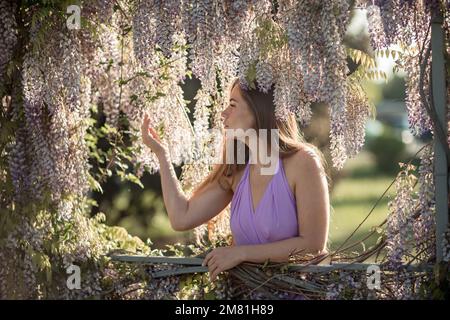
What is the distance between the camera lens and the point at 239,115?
4023 millimetres

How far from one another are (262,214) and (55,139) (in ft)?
3.80

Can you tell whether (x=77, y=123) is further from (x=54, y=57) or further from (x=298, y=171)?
(x=298, y=171)

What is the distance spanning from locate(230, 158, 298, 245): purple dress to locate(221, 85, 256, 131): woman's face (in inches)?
8.5

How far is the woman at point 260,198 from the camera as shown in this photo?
3.82 m

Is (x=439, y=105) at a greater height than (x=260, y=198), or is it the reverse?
(x=439, y=105)

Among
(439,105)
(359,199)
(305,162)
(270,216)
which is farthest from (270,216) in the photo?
(359,199)

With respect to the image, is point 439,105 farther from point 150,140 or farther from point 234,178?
point 150,140

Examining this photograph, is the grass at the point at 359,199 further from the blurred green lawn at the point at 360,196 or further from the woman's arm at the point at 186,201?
the woman's arm at the point at 186,201

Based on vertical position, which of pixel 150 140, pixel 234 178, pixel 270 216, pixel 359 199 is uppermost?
pixel 359 199

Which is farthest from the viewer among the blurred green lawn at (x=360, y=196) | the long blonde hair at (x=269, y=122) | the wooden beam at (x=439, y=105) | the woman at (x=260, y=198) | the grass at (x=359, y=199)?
the blurred green lawn at (x=360, y=196)

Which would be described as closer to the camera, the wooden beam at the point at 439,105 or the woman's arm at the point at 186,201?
the wooden beam at the point at 439,105

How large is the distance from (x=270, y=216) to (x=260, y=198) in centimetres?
10

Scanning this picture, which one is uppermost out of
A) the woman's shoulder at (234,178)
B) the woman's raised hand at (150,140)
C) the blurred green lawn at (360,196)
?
the blurred green lawn at (360,196)

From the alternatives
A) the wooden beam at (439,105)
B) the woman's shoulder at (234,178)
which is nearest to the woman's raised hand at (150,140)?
the woman's shoulder at (234,178)
